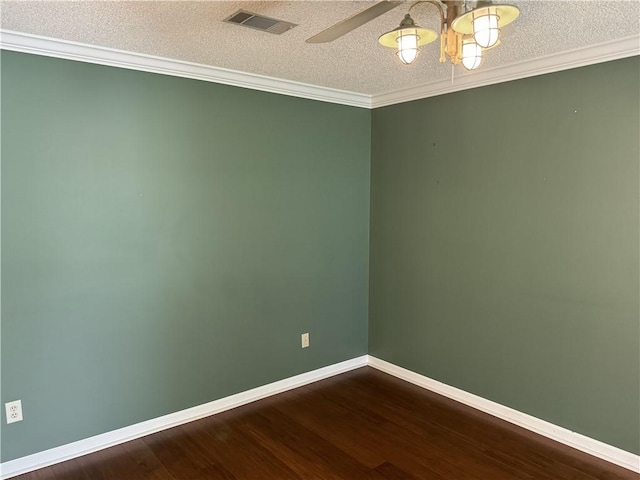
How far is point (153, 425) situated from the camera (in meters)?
3.07

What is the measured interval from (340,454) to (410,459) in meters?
0.41

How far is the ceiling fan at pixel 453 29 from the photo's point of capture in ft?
5.33

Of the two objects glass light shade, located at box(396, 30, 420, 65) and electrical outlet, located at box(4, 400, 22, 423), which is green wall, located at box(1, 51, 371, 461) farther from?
glass light shade, located at box(396, 30, 420, 65)

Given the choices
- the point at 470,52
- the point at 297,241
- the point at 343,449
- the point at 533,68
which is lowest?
the point at 343,449

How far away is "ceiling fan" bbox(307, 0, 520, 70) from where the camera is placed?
1.62m

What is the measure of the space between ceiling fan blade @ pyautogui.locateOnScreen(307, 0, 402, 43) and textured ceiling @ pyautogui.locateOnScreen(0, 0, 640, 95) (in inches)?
12.4

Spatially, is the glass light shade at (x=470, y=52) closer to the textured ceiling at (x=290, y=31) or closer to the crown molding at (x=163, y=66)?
the textured ceiling at (x=290, y=31)

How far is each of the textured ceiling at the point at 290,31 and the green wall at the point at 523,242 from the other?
37 cm

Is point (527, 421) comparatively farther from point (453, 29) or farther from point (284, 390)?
point (453, 29)

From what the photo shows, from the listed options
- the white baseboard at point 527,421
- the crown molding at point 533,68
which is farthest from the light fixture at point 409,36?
the white baseboard at point 527,421

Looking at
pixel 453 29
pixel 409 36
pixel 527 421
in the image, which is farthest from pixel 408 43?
pixel 527 421

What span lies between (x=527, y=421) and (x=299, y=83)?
2831 millimetres

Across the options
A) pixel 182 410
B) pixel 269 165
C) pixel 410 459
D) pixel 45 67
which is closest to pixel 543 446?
pixel 410 459

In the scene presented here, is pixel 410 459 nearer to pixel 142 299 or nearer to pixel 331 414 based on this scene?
pixel 331 414
